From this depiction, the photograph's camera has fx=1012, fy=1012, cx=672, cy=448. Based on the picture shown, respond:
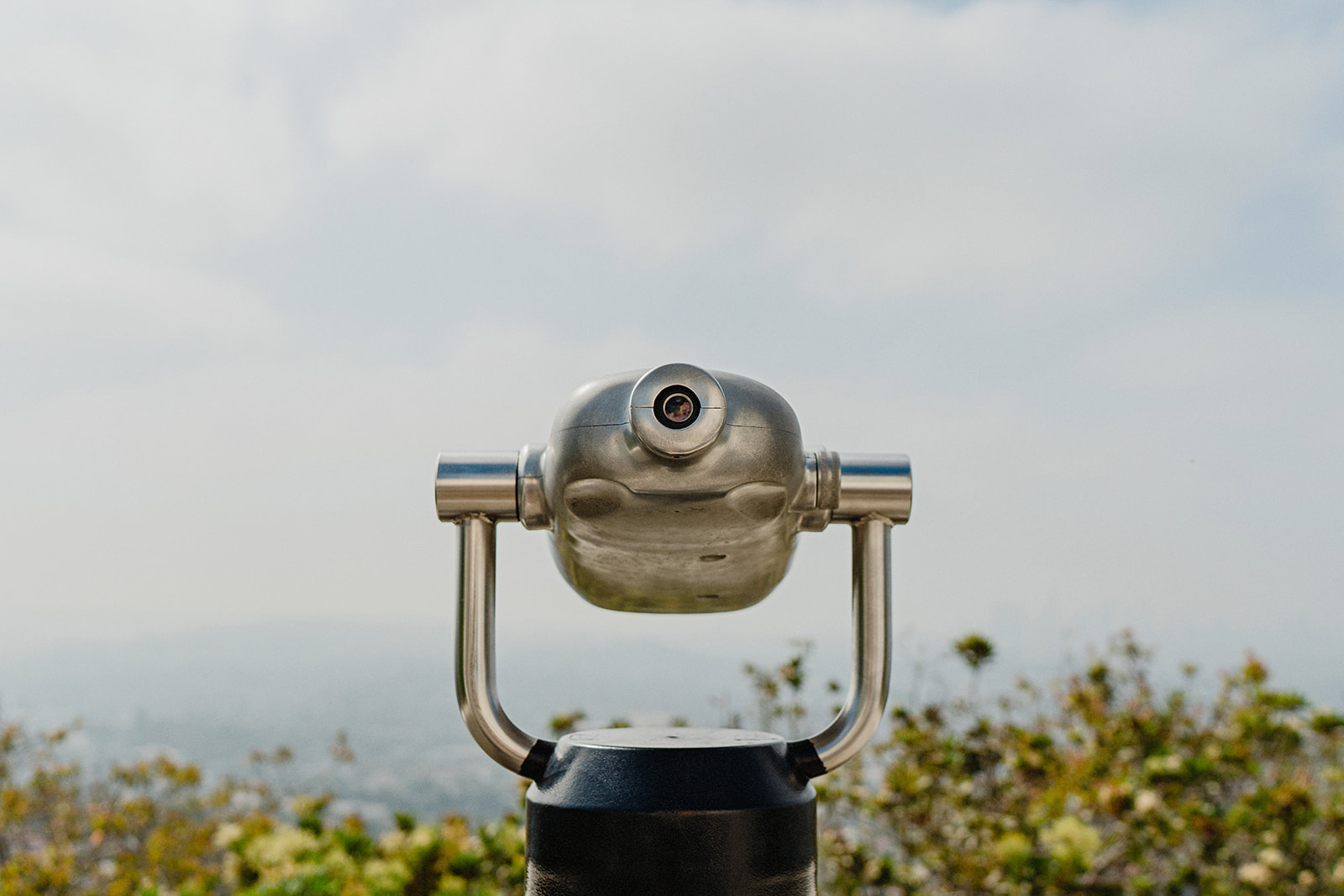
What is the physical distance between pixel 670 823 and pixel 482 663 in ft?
0.63

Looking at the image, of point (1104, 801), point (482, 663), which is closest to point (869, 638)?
point (482, 663)

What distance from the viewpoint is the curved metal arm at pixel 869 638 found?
2.26 ft

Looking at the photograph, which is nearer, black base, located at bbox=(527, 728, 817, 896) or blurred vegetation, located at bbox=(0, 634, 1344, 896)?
black base, located at bbox=(527, 728, 817, 896)

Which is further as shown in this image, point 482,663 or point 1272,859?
point 1272,859

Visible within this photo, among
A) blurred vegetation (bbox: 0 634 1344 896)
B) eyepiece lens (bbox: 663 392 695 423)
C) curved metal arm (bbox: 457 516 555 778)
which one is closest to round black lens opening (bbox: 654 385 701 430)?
eyepiece lens (bbox: 663 392 695 423)

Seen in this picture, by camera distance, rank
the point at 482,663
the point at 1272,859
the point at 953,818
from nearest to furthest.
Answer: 1. the point at 482,663
2. the point at 1272,859
3. the point at 953,818

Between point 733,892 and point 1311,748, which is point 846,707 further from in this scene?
point 1311,748

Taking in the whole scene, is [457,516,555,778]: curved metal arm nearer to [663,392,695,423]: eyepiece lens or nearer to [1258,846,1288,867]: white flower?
[663,392,695,423]: eyepiece lens

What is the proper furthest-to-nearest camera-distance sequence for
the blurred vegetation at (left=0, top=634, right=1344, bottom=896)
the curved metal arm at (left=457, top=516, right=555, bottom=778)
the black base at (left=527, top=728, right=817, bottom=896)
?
the blurred vegetation at (left=0, top=634, right=1344, bottom=896) < the curved metal arm at (left=457, top=516, right=555, bottom=778) < the black base at (left=527, top=728, right=817, bottom=896)

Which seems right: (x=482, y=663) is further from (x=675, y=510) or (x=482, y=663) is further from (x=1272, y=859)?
(x=1272, y=859)

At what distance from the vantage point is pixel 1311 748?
2264 mm

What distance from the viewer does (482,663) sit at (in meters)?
0.69

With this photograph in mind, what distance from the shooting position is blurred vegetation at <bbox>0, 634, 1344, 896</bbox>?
167 cm

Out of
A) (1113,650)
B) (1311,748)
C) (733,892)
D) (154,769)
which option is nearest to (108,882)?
(154,769)
